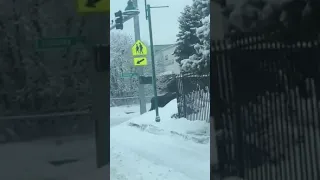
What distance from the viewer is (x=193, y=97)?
2.53 metres

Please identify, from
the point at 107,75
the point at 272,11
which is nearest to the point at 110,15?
the point at 107,75

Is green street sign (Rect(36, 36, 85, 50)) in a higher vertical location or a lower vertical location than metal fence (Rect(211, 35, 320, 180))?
higher

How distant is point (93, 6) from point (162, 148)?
1.00m

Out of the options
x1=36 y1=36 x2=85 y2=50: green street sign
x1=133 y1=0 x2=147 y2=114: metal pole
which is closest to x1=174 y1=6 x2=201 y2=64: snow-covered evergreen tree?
x1=133 y1=0 x2=147 y2=114: metal pole

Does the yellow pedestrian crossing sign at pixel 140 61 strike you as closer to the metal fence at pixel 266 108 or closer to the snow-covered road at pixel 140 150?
the snow-covered road at pixel 140 150

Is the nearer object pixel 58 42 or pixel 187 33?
pixel 58 42

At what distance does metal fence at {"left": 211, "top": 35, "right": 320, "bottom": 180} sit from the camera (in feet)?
7.95

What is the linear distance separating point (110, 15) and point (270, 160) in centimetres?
135

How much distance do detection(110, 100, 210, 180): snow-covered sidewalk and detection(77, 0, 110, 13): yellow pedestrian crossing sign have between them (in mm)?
718

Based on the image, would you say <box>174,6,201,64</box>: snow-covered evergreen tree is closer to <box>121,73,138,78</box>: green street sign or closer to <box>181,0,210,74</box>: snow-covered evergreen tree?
<box>181,0,210,74</box>: snow-covered evergreen tree

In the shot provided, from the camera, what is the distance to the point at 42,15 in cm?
235

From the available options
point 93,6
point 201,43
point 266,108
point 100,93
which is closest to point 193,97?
point 201,43

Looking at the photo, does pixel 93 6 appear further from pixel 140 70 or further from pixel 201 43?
pixel 201 43

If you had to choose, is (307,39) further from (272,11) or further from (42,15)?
(42,15)
